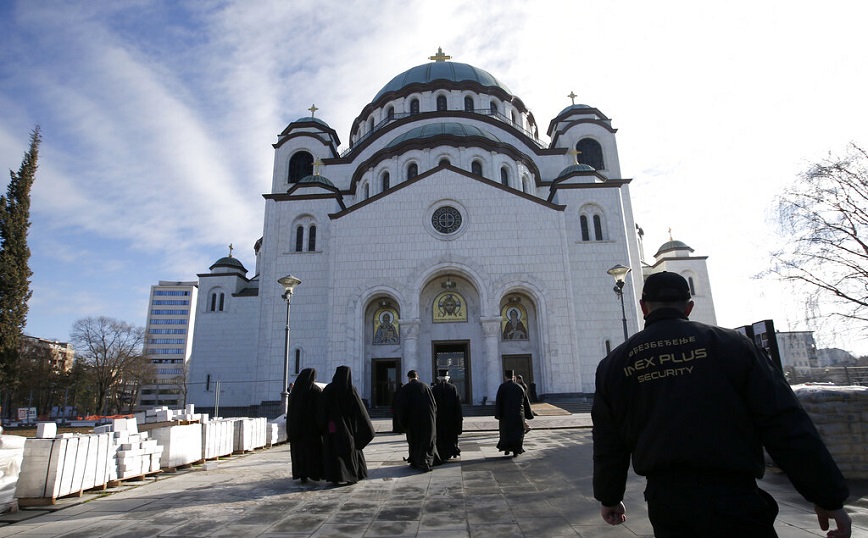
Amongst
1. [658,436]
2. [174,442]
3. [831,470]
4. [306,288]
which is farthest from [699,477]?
[306,288]

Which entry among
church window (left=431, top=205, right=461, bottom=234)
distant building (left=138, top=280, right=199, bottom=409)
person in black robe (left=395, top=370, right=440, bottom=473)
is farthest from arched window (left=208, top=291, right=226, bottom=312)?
distant building (left=138, top=280, right=199, bottom=409)

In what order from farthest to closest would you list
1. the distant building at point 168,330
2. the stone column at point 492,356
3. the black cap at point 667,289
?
the distant building at point 168,330 < the stone column at point 492,356 < the black cap at point 667,289

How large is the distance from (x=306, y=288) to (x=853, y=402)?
2127 cm

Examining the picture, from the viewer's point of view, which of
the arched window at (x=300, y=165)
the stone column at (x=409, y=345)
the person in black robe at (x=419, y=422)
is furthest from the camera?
the arched window at (x=300, y=165)

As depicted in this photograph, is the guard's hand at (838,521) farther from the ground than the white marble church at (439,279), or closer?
closer

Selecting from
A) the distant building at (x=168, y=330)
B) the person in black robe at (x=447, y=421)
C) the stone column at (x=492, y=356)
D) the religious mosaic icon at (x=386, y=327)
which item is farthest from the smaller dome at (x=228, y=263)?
the distant building at (x=168, y=330)

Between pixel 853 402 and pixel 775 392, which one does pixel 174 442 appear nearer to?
pixel 775 392

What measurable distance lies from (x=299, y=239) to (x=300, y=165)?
882cm

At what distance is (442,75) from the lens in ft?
110

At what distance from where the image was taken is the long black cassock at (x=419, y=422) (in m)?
7.78

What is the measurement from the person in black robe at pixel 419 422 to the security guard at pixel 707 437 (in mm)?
5688

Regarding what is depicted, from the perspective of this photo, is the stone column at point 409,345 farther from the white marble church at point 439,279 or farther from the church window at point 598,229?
the church window at point 598,229

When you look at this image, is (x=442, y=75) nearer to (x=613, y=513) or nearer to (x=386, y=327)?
(x=386, y=327)

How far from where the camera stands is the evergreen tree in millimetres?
23469
